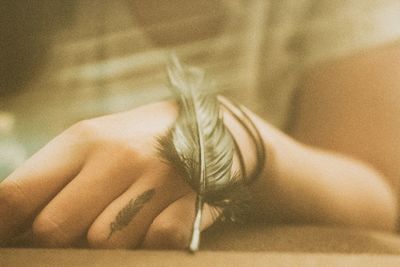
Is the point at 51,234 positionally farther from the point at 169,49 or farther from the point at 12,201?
the point at 169,49

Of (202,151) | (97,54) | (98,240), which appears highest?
(97,54)

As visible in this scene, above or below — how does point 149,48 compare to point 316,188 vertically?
above

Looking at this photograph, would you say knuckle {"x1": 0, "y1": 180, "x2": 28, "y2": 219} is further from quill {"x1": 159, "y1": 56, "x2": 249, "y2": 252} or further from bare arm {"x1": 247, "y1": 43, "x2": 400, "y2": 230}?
bare arm {"x1": 247, "y1": 43, "x2": 400, "y2": 230}

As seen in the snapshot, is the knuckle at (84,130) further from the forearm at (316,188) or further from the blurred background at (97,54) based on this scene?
the forearm at (316,188)

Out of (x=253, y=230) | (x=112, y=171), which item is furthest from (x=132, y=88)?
(x=253, y=230)

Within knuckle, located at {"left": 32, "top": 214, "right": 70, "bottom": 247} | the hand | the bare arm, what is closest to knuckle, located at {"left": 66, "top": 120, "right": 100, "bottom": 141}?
the hand

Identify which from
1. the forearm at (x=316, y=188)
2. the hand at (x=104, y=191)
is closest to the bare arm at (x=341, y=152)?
the forearm at (x=316, y=188)

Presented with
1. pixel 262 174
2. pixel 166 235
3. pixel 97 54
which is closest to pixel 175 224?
pixel 166 235

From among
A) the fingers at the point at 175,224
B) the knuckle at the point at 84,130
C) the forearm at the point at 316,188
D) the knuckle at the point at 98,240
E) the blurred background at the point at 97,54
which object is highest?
the blurred background at the point at 97,54
